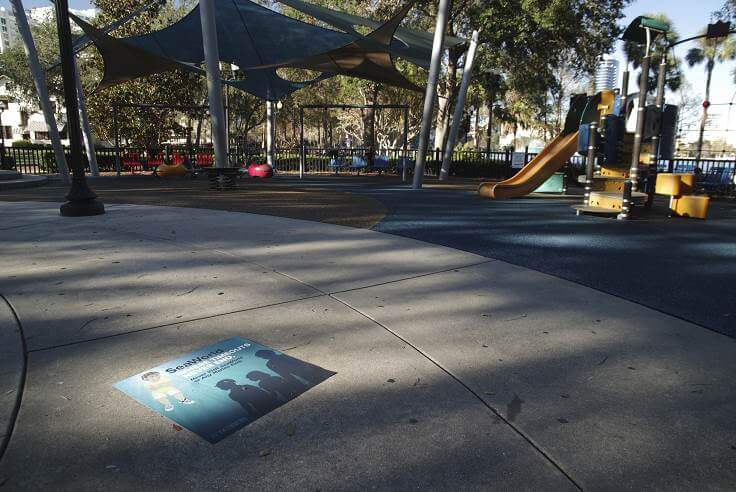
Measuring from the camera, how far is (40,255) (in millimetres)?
5512

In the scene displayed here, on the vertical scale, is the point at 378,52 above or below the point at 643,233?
above

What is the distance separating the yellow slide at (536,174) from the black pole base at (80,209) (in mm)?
8820

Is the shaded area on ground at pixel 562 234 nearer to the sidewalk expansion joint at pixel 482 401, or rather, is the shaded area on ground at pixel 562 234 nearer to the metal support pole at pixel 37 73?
the sidewalk expansion joint at pixel 482 401

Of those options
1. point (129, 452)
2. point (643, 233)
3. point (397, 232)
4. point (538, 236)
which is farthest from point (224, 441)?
point (643, 233)

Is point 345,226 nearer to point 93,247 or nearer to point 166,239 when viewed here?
point 166,239

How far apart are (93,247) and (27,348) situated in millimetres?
3157

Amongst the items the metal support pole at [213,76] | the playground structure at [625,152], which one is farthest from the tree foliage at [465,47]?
the playground structure at [625,152]

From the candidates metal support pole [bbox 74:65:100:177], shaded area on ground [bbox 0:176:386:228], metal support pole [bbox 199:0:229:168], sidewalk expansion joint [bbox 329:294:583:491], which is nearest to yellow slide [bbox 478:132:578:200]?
shaded area on ground [bbox 0:176:386:228]

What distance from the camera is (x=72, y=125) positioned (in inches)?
310

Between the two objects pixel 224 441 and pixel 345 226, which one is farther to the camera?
pixel 345 226

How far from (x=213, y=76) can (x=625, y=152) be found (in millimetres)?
10871

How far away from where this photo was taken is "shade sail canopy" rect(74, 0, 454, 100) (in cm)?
1630

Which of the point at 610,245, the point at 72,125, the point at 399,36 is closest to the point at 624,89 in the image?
the point at 610,245

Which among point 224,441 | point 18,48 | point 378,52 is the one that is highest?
point 18,48
